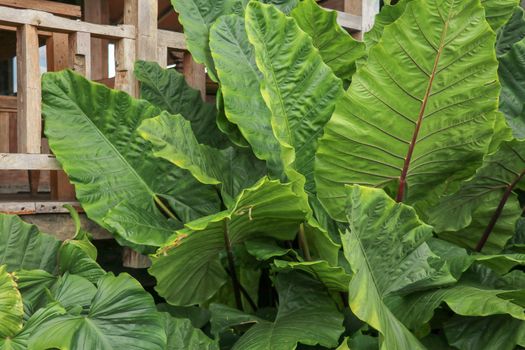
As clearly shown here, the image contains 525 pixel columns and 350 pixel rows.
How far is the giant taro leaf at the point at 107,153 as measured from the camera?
175 centimetres

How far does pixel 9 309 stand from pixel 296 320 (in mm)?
615

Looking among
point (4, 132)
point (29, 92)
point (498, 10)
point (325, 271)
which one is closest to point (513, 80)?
point (498, 10)

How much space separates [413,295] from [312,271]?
23 cm

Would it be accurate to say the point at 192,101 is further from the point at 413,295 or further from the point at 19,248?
the point at 413,295

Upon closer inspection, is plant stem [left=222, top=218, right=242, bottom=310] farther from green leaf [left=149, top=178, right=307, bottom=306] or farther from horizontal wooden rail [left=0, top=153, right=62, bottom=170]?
horizontal wooden rail [left=0, top=153, right=62, bottom=170]

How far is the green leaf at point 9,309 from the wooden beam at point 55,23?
855 mm

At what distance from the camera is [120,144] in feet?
5.99

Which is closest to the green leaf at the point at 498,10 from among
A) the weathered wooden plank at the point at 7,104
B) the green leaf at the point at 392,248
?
the green leaf at the point at 392,248

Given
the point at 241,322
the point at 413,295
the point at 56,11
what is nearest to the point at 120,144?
the point at 241,322

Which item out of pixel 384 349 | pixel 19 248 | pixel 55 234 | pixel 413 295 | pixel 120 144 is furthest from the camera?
pixel 55 234

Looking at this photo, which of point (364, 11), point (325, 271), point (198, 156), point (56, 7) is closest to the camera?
point (325, 271)

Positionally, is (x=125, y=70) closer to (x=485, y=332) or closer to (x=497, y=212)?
(x=497, y=212)

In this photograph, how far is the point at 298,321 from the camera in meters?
1.49

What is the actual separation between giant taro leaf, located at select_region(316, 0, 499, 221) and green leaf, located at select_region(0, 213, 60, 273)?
73 cm
